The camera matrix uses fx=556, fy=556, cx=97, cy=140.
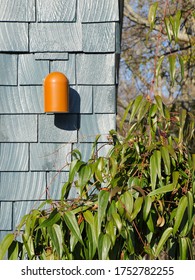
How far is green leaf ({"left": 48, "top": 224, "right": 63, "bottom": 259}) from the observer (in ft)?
6.44

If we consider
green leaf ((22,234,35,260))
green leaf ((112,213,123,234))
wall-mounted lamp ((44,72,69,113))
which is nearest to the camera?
green leaf ((112,213,123,234))

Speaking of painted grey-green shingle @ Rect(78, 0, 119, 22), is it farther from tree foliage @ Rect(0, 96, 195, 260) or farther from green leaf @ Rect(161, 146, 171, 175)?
green leaf @ Rect(161, 146, 171, 175)

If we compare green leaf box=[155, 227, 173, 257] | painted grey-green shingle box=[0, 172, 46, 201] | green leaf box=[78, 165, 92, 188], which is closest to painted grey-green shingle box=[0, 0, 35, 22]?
painted grey-green shingle box=[0, 172, 46, 201]

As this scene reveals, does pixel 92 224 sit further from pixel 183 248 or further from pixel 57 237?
pixel 183 248

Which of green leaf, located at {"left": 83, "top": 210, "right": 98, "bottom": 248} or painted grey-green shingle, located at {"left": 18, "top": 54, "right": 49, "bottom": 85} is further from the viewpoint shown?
painted grey-green shingle, located at {"left": 18, "top": 54, "right": 49, "bottom": 85}

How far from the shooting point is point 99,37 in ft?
8.47

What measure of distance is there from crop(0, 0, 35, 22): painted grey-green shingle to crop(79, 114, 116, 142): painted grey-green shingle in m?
0.53

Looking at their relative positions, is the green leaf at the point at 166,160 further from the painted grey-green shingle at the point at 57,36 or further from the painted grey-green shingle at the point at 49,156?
the painted grey-green shingle at the point at 57,36

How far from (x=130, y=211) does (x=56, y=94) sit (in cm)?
73

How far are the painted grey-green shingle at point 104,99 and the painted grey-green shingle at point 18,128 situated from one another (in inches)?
11.6

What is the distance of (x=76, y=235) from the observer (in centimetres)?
196

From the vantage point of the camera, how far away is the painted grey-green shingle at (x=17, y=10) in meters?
2.58

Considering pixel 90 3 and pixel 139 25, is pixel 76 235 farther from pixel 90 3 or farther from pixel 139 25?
pixel 139 25
